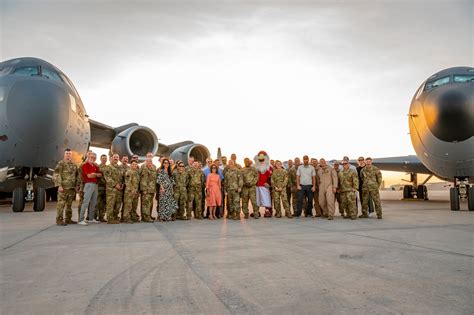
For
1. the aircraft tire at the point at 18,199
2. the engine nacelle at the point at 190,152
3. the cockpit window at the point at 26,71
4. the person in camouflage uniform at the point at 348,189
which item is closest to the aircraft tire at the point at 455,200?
the person in camouflage uniform at the point at 348,189

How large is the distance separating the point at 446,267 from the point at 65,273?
3357 millimetres

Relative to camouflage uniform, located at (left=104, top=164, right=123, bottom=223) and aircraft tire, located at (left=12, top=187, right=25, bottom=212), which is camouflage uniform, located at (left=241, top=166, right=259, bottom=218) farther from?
aircraft tire, located at (left=12, top=187, right=25, bottom=212)

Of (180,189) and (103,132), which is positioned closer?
(180,189)

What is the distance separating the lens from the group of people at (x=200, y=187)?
7938 millimetres

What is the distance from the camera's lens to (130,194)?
8008 mm

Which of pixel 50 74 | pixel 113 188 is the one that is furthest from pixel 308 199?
pixel 50 74

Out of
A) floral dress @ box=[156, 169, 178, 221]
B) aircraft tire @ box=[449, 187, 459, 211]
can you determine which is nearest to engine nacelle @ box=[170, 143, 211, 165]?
floral dress @ box=[156, 169, 178, 221]

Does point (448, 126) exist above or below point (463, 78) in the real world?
below

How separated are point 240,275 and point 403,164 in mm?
15432

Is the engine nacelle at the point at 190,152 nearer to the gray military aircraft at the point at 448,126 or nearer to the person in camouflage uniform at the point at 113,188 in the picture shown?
the person in camouflage uniform at the point at 113,188

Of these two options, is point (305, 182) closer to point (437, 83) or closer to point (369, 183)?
point (369, 183)

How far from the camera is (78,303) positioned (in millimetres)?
2346

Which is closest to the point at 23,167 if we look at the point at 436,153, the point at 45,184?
the point at 45,184

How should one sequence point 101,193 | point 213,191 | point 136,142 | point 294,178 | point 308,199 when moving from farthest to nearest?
point 136,142 < point 294,178 < point 308,199 < point 213,191 < point 101,193
